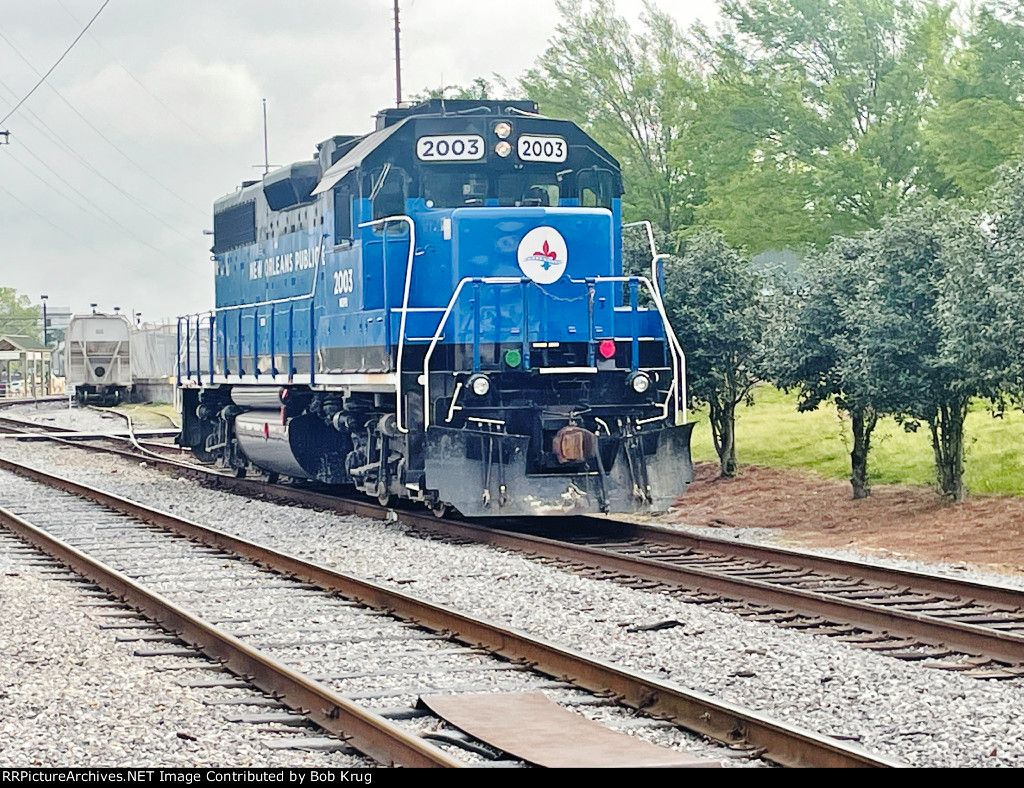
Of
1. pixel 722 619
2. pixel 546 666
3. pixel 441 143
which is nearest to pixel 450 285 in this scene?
pixel 441 143

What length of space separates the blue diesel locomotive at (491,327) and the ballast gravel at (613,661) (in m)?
1.17

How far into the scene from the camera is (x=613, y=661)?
7461 mm

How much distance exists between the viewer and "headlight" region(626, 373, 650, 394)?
13.2 meters

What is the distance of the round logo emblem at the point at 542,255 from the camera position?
43.6ft

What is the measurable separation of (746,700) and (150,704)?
2.68 meters

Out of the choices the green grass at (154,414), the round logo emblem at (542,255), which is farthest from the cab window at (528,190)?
the green grass at (154,414)

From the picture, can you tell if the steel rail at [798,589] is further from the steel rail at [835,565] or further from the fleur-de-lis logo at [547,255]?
the fleur-de-lis logo at [547,255]

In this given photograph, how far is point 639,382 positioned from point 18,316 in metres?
154

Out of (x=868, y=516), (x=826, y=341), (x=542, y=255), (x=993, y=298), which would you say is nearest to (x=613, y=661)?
(x=993, y=298)

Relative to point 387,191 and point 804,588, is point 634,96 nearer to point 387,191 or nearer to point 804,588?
point 387,191

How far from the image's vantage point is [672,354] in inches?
531

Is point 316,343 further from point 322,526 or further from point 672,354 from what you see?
point 672,354

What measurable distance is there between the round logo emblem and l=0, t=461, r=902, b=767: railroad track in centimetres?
364

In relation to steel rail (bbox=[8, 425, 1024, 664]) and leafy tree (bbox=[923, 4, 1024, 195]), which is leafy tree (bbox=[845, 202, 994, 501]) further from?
leafy tree (bbox=[923, 4, 1024, 195])
